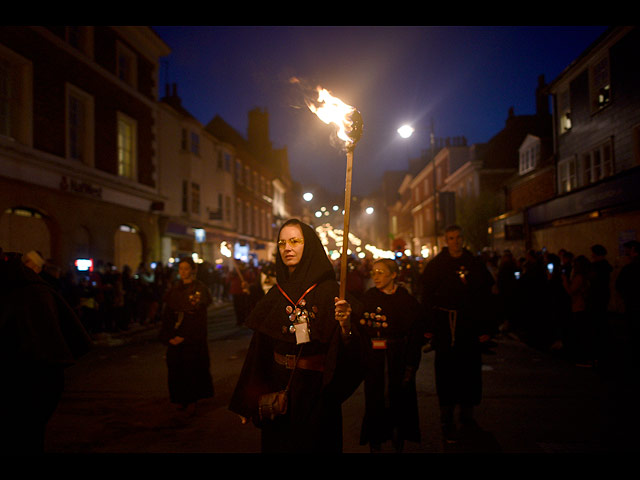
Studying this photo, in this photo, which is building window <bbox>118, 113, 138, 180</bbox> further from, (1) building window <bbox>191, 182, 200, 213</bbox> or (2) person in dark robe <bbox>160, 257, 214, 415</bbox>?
(2) person in dark robe <bbox>160, 257, 214, 415</bbox>

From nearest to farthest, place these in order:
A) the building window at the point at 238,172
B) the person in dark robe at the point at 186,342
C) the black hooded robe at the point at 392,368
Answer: the black hooded robe at the point at 392,368 < the person in dark robe at the point at 186,342 < the building window at the point at 238,172

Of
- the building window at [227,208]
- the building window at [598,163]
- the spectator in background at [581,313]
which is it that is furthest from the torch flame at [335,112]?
the building window at [227,208]

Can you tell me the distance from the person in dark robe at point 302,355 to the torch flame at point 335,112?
2.42ft

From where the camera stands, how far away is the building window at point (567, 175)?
801 inches

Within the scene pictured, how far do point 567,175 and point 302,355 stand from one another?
818 inches

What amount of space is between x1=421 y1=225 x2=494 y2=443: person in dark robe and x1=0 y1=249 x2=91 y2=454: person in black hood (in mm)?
3573

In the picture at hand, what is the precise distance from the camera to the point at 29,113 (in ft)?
A: 52.6

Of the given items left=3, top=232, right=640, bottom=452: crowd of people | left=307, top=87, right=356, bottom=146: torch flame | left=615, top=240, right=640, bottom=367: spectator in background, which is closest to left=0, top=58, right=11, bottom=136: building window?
left=3, top=232, right=640, bottom=452: crowd of people

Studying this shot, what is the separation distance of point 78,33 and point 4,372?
64.2 feet

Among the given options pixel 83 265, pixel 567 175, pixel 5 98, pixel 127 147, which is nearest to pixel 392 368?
pixel 83 265

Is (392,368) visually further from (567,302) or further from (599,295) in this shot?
(567,302)

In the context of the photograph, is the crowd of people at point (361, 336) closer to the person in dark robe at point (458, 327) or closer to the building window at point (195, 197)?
the person in dark robe at point (458, 327)

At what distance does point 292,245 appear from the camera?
12.0 feet

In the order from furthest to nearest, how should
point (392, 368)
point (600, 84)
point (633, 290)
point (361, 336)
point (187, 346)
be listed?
point (600, 84) < point (633, 290) < point (187, 346) < point (392, 368) < point (361, 336)
